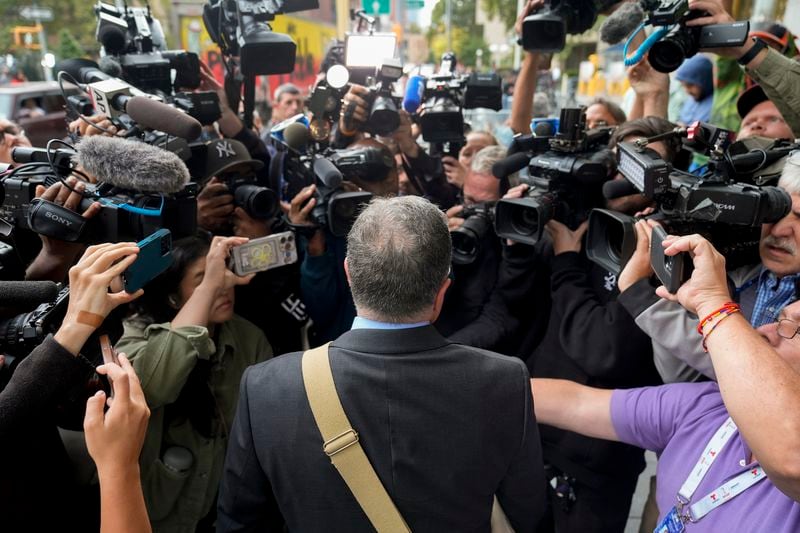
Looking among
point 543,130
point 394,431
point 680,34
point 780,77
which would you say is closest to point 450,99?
point 543,130

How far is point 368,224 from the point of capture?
1.31 meters

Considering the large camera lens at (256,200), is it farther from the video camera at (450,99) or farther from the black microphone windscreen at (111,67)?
the video camera at (450,99)

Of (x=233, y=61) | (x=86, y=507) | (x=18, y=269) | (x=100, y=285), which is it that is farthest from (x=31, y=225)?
(x=233, y=61)

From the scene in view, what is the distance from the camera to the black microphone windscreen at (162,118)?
1.79 m

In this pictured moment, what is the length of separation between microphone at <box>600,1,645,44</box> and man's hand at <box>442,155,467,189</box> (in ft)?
3.34

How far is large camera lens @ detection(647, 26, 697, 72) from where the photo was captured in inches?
79.5

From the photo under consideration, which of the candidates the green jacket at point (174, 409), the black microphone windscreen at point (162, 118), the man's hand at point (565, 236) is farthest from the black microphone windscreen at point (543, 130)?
the green jacket at point (174, 409)

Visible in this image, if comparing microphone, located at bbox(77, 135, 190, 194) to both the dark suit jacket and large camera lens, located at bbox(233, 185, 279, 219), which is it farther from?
the dark suit jacket

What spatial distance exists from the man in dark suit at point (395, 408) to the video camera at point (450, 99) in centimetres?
169

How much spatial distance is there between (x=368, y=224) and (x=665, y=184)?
2.92 feet

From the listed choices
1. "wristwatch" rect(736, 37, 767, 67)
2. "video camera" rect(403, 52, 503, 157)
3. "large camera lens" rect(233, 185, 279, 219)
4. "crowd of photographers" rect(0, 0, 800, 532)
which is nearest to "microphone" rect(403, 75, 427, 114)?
"video camera" rect(403, 52, 503, 157)

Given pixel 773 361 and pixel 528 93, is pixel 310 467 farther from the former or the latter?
pixel 528 93

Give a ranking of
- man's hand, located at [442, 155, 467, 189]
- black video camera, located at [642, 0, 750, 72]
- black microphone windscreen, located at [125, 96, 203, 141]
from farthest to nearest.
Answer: man's hand, located at [442, 155, 467, 189]
black video camera, located at [642, 0, 750, 72]
black microphone windscreen, located at [125, 96, 203, 141]

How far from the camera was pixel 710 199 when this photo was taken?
147 cm
